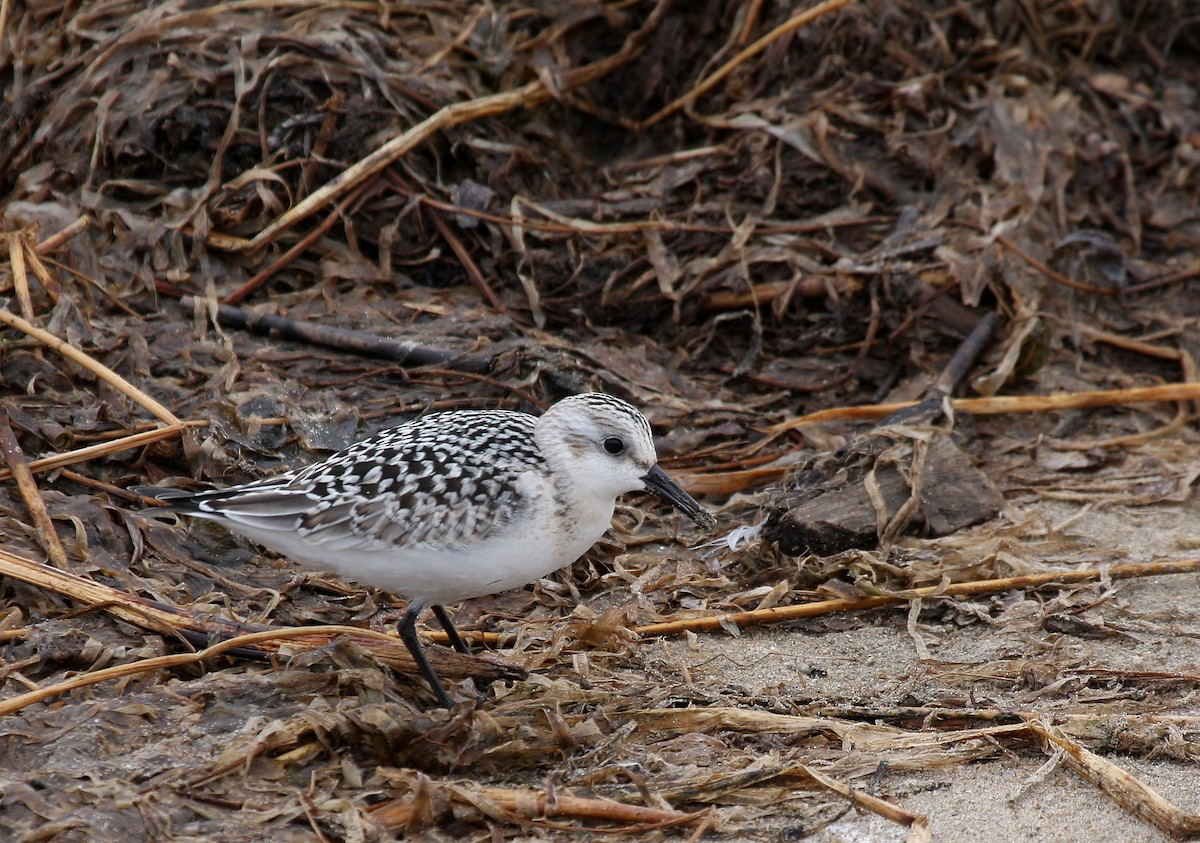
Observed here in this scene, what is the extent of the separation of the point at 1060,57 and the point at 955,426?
2.86 meters

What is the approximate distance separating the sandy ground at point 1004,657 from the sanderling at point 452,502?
0.69 m

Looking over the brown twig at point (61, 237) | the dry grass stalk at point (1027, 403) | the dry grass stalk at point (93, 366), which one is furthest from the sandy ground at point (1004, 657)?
the brown twig at point (61, 237)

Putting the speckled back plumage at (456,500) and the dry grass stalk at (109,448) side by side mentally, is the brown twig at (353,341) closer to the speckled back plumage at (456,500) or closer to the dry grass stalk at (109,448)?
the dry grass stalk at (109,448)

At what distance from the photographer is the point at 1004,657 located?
423 cm

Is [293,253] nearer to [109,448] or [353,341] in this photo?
[353,341]

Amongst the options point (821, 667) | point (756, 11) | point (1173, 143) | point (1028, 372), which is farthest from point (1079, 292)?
point (821, 667)

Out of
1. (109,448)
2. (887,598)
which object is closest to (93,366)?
(109,448)

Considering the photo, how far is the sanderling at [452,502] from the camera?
3.91m

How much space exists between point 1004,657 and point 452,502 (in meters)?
1.80

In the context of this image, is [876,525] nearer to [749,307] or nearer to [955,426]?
[955,426]

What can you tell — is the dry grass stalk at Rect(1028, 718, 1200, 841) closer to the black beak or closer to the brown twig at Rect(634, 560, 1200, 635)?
the brown twig at Rect(634, 560, 1200, 635)

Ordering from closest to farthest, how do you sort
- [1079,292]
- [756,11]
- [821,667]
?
[821,667], [1079,292], [756,11]

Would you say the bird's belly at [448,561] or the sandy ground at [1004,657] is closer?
the sandy ground at [1004,657]

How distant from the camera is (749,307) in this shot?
6.35 meters
